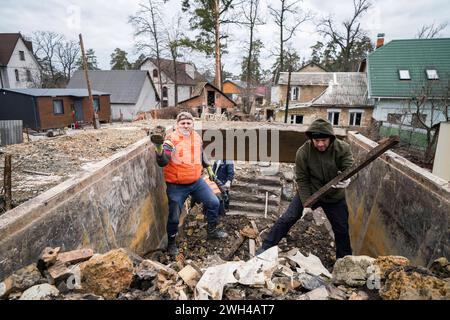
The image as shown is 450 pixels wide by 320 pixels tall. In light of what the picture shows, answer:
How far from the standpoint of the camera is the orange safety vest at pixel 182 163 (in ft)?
11.6

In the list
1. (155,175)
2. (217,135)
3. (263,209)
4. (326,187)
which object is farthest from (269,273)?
(217,135)

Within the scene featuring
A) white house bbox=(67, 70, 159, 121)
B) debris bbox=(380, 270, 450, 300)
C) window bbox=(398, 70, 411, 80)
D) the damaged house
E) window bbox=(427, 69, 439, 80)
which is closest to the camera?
debris bbox=(380, 270, 450, 300)

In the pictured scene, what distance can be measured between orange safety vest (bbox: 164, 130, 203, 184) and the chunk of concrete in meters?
2.09

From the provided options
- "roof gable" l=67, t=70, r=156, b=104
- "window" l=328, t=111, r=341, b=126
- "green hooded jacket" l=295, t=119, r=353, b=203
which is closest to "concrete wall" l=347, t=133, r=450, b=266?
"green hooded jacket" l=295, t=119, r=353, b=203

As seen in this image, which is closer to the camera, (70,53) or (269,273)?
(269,273)

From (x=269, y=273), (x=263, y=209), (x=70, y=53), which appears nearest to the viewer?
(x=269, y=273)

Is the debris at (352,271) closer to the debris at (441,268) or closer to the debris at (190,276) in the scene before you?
the debris at (441,268)

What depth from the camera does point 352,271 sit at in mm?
1884

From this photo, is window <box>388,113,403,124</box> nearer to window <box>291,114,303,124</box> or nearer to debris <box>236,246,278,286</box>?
window <box>291,114,303,124</box>

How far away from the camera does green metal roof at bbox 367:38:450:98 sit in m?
18.9

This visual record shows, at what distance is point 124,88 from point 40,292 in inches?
1293

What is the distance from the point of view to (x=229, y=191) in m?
5.51

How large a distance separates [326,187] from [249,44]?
25285mm
